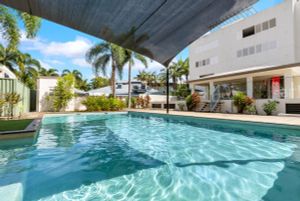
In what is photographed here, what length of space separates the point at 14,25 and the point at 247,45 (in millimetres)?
19793

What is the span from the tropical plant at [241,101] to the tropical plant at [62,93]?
50.0 ft

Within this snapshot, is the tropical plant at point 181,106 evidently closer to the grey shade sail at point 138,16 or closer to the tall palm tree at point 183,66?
the tall palm tree at point 183,66

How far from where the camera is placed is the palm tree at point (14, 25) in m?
8.27

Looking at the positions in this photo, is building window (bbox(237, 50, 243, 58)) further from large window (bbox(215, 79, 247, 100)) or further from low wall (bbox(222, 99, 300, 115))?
low wall (bbox(222, 99, 300, 115))

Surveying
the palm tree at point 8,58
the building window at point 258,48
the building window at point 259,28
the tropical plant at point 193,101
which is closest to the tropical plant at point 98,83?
the palm tree at point 8,58

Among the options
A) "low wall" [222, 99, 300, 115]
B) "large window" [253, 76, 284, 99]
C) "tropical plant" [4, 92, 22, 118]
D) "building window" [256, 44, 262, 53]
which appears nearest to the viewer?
"tropical plant" [4, 92, 22, 118]

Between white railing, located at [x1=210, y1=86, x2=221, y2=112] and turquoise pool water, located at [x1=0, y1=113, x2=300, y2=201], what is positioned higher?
white railing, located at [x1=210, y1=86, x2=221, y2=112]

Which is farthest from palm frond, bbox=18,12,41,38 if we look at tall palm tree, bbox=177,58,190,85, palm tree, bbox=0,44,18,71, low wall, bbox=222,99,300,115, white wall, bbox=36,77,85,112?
tall palm tree, bbox=177,58,190,85

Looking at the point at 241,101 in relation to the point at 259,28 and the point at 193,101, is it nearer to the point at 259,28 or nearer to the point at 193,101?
the point at 193,101

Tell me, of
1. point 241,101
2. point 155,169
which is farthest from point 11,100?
point 241,101

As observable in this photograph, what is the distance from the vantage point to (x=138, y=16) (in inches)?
165

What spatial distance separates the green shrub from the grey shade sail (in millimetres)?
15712

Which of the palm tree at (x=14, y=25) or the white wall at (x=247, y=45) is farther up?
the white wall at (x=247, y=45)

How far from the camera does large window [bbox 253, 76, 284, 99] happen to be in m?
15.0
